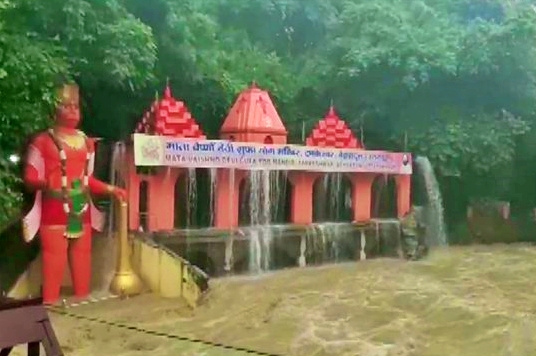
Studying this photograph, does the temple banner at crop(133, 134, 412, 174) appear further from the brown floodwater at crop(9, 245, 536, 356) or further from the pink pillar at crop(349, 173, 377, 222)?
the brown floodwater at crop(9, 245, 536, 356)

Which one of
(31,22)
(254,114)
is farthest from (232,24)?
(31,22)

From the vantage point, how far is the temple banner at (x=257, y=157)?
9133 mm

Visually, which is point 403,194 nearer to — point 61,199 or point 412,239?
point 412,239

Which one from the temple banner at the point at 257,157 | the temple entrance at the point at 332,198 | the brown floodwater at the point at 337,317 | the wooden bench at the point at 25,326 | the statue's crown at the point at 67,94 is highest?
the statue's crown at the point at 67,94

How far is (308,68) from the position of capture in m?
14.1

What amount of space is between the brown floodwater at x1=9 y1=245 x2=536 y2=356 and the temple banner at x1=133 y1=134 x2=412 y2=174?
158cm

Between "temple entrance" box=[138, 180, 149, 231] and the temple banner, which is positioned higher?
the temple banner

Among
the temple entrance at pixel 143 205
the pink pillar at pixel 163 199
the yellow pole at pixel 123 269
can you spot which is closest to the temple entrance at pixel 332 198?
the pink pillar at pixel 163 199

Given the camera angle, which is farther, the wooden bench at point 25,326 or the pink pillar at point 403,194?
the pink pillar at point 403,194

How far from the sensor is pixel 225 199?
33.6 ft

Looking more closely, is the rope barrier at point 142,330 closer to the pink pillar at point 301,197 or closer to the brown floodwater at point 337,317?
the brown floodwater at point 337,317

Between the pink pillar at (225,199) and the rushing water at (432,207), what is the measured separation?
455cm

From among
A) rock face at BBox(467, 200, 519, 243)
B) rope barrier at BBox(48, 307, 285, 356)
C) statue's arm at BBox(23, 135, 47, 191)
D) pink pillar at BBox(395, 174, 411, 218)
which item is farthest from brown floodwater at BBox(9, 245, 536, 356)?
rock face at BBox(467, 200, 519, 243)

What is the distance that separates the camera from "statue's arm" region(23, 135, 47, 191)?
8062 millimetres
